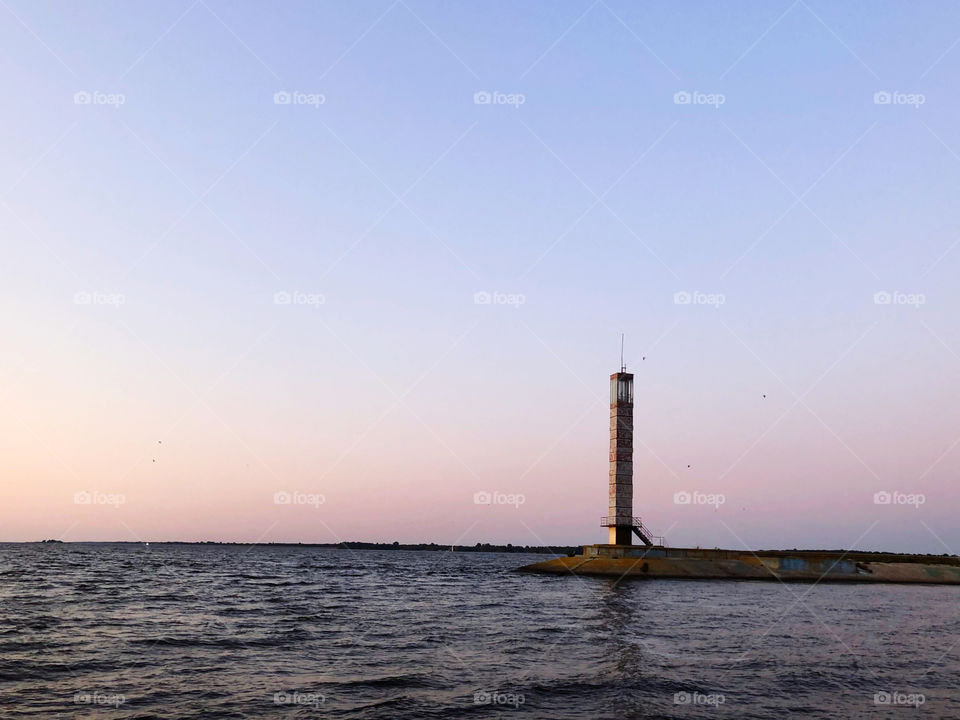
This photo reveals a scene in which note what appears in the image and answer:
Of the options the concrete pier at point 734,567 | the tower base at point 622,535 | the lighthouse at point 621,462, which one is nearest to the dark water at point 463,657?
the concrete pier at point 734,567

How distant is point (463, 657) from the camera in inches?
1012

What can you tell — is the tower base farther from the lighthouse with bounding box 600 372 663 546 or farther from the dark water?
the dark water

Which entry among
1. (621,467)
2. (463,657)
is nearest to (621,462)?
(621,467)

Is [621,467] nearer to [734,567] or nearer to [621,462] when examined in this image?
[621,462]

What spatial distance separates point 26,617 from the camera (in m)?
35.4

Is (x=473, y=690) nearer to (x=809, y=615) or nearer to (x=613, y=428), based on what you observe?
(x=809, y=615)

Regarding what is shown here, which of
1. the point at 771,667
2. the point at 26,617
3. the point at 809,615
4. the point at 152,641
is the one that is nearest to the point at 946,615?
the point at 809,615

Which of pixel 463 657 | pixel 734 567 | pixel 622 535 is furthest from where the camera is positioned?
pixel 622 535

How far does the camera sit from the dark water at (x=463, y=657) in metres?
19.1

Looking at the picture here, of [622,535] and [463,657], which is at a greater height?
[622,535]

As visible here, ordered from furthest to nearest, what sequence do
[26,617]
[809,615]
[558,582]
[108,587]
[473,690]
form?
[558,582] < [108,587] < [809,615] < [26,617] < [473,690]

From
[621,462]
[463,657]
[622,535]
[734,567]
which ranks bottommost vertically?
[734,567]

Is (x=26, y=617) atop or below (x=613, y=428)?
below

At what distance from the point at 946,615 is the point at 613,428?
3657 centimetres
